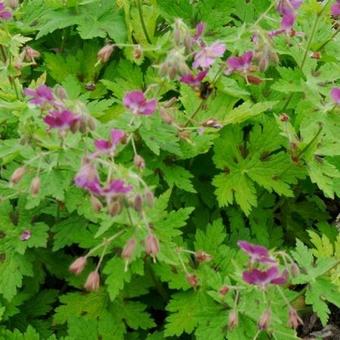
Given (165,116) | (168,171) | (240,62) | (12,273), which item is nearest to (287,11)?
(240,62)

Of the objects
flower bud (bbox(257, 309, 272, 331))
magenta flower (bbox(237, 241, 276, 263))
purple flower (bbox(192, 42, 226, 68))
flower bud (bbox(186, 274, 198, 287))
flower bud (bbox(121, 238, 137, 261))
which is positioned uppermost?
purple flower (bbox(192, 42, 226, 68))

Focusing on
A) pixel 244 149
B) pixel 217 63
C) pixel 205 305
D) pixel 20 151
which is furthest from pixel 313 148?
pixel 20 151

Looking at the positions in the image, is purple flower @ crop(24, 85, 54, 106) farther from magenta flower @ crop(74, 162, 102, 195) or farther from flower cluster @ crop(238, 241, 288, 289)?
flower cluster @ crop(238, 241, 288, 289)

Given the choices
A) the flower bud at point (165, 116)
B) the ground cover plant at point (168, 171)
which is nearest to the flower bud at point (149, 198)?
the ground cover plant at point (168, 171)

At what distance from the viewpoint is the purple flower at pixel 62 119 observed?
1916mm

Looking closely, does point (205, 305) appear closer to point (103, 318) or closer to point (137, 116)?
point (103, 318)

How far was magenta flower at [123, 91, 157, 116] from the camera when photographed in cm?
A: 209

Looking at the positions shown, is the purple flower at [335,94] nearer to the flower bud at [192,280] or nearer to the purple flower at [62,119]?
the flower bud at [192,280]

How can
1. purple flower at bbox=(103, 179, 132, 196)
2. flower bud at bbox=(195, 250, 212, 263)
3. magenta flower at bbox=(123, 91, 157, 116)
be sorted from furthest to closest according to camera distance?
flower bud at bbox=(195, 250, 212, 263) < magenta flower at bbox=(123, 91, 157, 116) < purple flower at bbox=(103, 179, 132, 196)

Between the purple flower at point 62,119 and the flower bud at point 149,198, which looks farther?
the purple flower at point 62,119

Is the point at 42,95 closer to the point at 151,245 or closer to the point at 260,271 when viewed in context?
the point at 151,245

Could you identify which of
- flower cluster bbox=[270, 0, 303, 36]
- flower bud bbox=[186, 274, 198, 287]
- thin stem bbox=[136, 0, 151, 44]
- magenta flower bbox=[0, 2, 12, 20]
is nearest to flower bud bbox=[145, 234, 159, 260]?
flower bud bbox=[186, 274, 198, 287]

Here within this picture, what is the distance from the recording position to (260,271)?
6.31 ft

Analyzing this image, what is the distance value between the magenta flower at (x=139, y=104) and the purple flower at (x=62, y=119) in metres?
0.23
